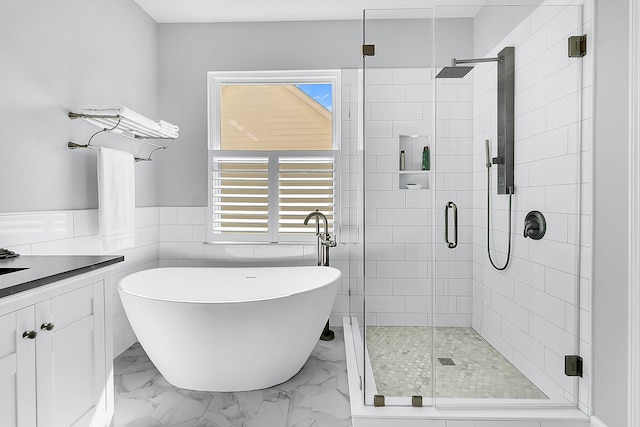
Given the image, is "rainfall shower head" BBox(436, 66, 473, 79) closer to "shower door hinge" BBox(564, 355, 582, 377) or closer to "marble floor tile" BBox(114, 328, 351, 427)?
"shower door hinge" BBox(564, 355, 582, 377)

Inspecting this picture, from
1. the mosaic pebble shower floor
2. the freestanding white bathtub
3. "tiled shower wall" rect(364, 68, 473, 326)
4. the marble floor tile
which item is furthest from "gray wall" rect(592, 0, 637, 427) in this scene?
the freestanding white bathtub

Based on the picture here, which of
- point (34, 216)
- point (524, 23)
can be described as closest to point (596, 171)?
point (524, 23)

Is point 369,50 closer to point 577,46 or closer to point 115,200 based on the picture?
point 577,46

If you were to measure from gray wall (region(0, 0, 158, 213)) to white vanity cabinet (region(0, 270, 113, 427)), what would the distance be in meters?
0.80

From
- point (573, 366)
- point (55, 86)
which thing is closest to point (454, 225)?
point (573, 366)

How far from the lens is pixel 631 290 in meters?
1.84

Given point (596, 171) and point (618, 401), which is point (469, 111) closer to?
point (596, 171)

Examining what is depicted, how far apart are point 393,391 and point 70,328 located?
160 cm

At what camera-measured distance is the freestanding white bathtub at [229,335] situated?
231 centimetres

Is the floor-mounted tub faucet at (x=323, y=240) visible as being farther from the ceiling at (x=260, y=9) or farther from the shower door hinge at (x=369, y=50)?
the ceiling at (x=260, y=9)

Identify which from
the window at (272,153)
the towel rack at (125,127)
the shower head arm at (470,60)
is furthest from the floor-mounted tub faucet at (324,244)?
the shower head arm at (470,60)

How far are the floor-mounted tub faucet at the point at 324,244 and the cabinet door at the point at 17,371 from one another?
7.50ft

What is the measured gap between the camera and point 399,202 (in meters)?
2.23

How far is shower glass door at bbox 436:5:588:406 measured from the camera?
6.98ft
